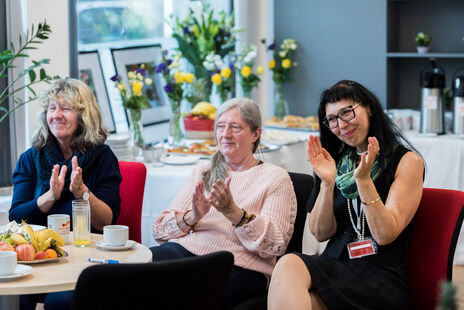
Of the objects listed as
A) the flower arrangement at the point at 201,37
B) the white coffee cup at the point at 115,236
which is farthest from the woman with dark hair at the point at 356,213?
the flower arrangement at the point at 201,37

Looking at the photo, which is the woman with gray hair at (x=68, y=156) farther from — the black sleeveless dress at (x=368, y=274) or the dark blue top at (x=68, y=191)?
the black sleeveless dress at (x=368, y=274)

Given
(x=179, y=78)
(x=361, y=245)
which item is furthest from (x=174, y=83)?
(x=361, y=245)

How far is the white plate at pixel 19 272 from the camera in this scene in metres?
1.82

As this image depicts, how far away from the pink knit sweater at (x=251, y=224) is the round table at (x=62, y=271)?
0.36 metres

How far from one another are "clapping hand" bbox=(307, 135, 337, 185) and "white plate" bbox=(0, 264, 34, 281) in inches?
39.5

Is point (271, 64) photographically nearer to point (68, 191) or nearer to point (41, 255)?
point (68, 191)

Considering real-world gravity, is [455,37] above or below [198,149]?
above

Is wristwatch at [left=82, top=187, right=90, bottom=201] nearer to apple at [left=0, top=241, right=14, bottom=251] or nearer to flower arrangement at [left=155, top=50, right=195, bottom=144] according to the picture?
apple at [left=0, top=241, right=14, bottom=251]

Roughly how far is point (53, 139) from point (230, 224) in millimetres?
814

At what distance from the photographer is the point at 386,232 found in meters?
2.15

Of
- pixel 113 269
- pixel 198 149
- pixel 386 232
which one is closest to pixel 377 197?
pixel 386 232

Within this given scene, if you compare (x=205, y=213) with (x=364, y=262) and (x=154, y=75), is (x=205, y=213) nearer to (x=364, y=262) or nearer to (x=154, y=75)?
(x=364, y=262)

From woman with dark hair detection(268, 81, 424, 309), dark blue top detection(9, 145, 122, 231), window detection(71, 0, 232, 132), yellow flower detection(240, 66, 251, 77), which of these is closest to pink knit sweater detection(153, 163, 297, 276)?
woman with dark hair detection(268, 81, 424, 309)

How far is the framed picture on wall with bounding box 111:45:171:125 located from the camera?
4707mm
